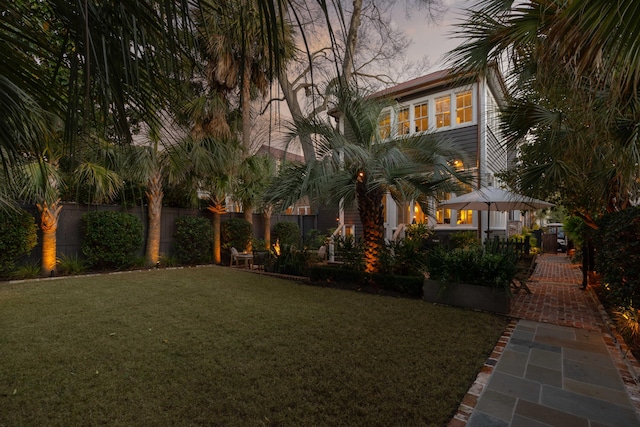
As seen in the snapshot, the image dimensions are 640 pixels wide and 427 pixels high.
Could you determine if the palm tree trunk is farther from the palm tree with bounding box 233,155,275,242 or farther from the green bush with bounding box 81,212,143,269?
the palm tree with bounding box 233,155,275,242

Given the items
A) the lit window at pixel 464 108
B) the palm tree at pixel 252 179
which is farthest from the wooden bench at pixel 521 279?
the palm tree at pixel 252 179

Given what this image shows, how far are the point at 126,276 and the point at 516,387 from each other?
28.1ft

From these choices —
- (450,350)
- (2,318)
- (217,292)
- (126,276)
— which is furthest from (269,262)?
(450,350)

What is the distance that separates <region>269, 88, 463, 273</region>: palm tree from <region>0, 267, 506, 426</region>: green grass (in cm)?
194

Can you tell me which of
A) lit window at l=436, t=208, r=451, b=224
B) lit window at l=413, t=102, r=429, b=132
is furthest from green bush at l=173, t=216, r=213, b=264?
lit window at l=413, t=102, r=429, b=132

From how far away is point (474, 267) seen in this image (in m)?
5.19

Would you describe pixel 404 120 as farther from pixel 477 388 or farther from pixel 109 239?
pixel 109 239

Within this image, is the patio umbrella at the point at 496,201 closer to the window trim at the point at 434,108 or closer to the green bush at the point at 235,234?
the window trim at the point at 434,108

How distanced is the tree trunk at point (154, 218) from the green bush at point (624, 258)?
10.3 meters

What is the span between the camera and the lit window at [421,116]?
35.2ft

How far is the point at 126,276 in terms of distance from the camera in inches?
316

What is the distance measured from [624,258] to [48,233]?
10996 mm

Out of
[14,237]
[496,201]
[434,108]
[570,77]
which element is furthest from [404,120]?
[14,237]

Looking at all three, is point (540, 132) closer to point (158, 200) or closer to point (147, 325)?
point (147, 325)
